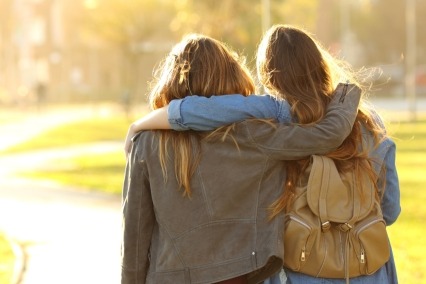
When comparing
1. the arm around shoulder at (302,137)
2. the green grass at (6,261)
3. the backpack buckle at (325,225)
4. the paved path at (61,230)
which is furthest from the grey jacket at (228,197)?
the green grass at (6,261)

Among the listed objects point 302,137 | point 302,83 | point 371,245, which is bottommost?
point 371,245

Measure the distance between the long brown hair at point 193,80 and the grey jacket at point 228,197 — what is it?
0.12 ft

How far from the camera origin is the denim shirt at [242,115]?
147 inches

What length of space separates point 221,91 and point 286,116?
241mm

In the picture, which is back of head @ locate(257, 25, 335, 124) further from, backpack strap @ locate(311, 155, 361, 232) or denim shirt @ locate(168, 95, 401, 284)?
backpack strap @ locate(311, 155, 361, 232)

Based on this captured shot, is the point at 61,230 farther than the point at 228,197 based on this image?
Yes

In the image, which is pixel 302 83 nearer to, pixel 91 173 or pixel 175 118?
pixel 175 118

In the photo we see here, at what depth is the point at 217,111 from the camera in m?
3.73

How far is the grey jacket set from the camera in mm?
3713

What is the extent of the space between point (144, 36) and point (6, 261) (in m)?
52.2

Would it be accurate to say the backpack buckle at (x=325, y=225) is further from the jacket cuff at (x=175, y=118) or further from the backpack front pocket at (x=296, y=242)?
the jacket cuff at (x=175, y=118)

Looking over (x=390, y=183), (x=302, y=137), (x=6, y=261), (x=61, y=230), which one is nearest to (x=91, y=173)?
(x=61, y=230)

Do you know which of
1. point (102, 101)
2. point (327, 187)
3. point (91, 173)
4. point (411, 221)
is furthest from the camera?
point (102, 101)

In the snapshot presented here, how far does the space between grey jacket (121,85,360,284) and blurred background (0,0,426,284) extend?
113cm
